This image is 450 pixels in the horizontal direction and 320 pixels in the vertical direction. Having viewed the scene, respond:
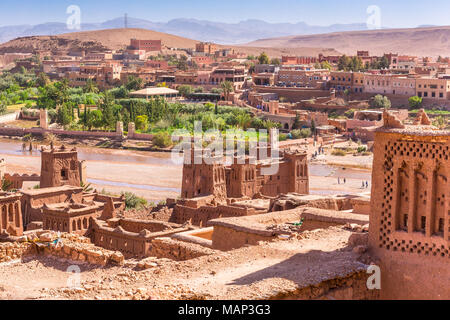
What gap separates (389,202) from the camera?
43.8ft

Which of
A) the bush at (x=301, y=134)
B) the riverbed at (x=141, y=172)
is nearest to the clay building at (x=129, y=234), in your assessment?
the riverbed at (x=141, y=172)

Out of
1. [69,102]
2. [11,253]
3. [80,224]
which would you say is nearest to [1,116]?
[69,102]

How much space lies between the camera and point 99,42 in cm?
16938

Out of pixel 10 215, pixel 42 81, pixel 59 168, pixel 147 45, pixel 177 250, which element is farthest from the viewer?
pixel 147 45

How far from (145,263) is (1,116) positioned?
64460 millimetres

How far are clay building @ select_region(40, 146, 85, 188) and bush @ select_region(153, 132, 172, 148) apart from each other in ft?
92.7

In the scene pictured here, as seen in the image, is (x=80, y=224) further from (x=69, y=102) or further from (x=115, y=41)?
(x=115, y=41)

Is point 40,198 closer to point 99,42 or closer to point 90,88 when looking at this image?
point 90,88

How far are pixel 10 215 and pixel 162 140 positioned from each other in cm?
3864

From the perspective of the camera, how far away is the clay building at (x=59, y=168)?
107ft

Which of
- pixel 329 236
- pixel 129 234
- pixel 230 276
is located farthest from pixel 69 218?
pixel 230 276

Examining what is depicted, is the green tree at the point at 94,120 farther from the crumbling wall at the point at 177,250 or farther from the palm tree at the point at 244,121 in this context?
the crumbling wall at the point at 177,250

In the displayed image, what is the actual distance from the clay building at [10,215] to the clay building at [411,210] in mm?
12704
